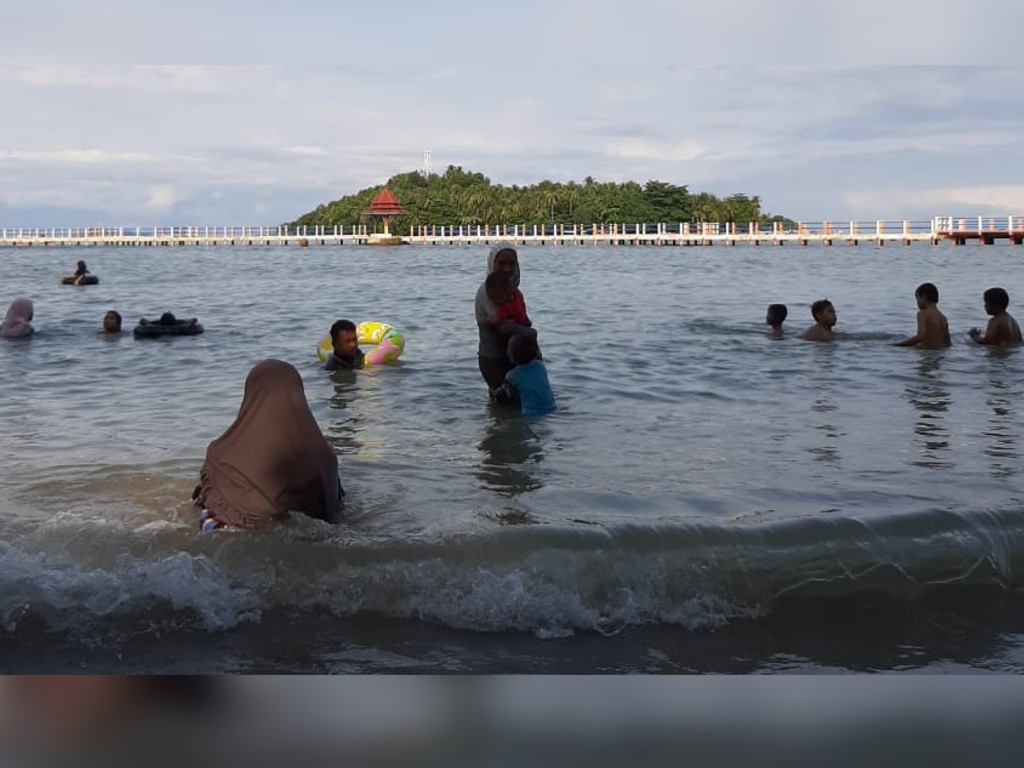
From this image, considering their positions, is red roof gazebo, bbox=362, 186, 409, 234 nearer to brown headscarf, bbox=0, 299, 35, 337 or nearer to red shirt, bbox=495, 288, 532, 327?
brown headscarf, bbox=0, 299, 35, 337

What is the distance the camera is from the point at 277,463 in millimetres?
4395

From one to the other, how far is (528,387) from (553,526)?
3275mm

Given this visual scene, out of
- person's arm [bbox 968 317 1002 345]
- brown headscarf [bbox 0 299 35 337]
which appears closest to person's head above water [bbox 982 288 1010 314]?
person's arm [bbox 968 317 1002 345]

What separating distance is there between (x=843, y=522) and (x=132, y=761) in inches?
150

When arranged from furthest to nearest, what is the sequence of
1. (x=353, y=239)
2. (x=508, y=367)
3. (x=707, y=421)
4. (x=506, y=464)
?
(x=353, y=239)
(x=508, y=367)
(x=707, y=421)
(x=506, y=464)

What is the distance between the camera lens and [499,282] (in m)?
7.53

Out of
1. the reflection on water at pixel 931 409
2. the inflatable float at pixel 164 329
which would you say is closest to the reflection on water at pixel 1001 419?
the reflection on water at pixel 931 409

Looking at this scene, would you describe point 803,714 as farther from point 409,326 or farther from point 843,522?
point 409,326

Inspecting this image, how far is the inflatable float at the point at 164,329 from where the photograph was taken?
13.2m

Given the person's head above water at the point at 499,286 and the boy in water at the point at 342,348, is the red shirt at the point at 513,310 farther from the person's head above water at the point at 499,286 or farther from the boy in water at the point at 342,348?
the boy in water at the point at 342,348

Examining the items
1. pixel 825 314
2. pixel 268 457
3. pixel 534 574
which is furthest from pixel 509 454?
pixel 825 314

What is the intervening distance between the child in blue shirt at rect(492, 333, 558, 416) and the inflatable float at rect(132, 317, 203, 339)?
707 centimetres

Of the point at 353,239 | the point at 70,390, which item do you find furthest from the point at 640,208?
the point at 70,390

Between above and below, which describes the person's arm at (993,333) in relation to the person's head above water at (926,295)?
below
